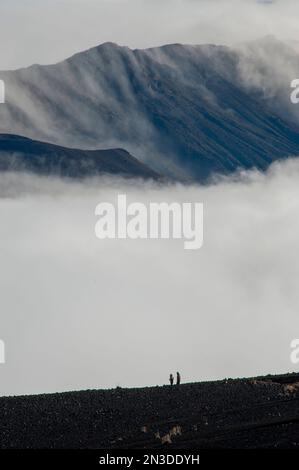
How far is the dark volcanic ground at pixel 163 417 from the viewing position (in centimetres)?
6400

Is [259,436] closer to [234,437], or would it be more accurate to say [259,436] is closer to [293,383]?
[234,437]

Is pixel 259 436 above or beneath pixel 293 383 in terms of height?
beneath

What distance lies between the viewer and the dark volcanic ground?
64.0m

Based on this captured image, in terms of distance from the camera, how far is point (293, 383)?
84.8 meters

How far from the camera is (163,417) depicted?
7431cm

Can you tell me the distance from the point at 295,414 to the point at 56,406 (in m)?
18.5
